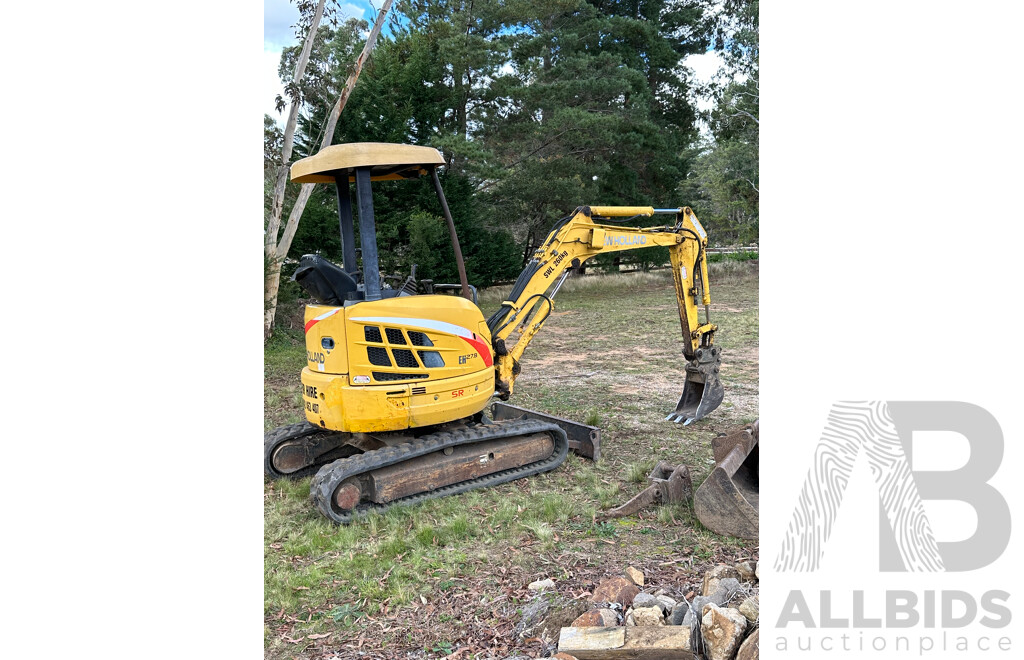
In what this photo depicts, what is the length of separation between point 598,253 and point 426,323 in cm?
235

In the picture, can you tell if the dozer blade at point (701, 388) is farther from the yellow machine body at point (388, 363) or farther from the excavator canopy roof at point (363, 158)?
the excavator canopy roof at point (363, 158)

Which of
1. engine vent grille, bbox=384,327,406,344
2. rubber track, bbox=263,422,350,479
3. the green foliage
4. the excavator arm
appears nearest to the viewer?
engine vent grille, bbox=384,327,406,344

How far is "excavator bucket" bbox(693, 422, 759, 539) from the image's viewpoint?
3986 millimetres

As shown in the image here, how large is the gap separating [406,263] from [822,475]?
13795 millimetres

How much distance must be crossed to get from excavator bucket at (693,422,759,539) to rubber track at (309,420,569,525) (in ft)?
4.77

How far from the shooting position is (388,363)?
4730 mm

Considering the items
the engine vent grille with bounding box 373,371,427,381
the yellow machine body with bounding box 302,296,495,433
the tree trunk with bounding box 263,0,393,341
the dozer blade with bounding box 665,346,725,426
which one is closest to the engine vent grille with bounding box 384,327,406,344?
the yellow machine body with bounding box 302,296,495,433

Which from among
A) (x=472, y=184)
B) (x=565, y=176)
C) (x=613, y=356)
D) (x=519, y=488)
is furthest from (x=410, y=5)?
(x=519, y=488)

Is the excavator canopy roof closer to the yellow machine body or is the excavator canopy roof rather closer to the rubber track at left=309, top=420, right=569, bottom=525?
the yellow machine body

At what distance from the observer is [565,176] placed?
17.5m

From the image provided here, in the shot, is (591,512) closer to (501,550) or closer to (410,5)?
(501,550)

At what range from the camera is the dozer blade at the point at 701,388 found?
6918mm

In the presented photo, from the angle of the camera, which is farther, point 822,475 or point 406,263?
point 406,263

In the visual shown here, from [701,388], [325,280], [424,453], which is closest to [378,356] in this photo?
[325,280]
